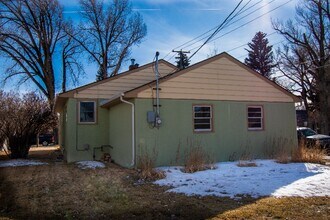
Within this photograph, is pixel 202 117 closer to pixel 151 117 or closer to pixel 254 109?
pixel 151 117

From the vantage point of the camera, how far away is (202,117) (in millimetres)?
12938

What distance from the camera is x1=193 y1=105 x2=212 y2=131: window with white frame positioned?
503 inches

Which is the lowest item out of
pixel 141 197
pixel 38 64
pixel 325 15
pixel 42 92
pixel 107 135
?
pixel 141 197

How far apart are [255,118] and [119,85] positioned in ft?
21.5

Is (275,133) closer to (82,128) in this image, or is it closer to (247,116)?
(247,116)

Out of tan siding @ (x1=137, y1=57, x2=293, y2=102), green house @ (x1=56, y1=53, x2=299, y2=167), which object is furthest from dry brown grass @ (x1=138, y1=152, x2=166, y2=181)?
tan siding @ (x1=137, y1=57, x2=293, y2=102)

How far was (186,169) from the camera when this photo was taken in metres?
10.6

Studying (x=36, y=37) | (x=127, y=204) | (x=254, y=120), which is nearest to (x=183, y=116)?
(x=254, y=120)

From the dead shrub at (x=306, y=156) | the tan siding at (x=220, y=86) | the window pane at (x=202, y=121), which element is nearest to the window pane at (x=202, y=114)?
the window pane at (x=202, y=121)

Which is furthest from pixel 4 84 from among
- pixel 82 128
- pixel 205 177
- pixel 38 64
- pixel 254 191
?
pixel 254 191

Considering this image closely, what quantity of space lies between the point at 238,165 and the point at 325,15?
70.7 feet

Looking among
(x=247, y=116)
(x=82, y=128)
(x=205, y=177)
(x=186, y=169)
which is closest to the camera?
(x=205, y=177)

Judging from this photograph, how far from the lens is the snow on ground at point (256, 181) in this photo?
24.6 feet

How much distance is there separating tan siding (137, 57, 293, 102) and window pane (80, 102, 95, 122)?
446cm
